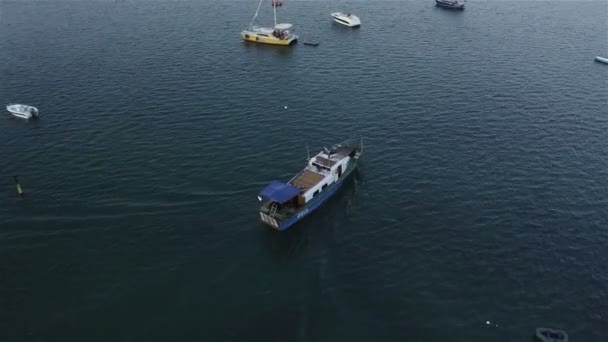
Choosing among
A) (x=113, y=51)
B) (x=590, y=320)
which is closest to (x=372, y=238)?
(x=590, y=320)

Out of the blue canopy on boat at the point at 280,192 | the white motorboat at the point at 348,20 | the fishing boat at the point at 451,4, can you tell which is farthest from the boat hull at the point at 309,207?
the fishing boat at the point at 451,4

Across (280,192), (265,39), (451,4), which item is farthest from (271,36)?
(280,192)

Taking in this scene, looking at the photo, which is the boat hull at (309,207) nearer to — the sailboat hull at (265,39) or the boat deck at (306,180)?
the boat deck at (306,180)

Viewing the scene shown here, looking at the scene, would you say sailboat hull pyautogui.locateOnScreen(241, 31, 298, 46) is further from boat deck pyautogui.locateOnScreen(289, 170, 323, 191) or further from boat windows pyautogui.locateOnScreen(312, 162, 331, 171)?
boat deck pyautogui.locateOnScreen(289, 170, 323, 191)

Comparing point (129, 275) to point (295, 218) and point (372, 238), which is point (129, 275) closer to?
point (295, 218)

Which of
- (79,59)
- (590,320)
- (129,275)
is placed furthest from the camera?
(79,59)

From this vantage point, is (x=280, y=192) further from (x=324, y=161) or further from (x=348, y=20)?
(x=348, y=20)
